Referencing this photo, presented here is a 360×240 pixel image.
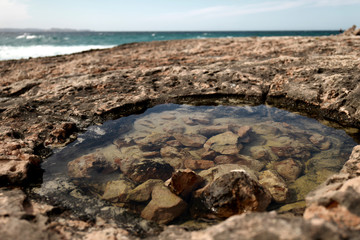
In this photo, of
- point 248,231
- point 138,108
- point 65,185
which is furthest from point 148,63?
point 248,231

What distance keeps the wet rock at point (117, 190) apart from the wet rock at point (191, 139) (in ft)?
3.78

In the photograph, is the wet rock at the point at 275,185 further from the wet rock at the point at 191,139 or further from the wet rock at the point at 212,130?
the wet rock at the point at 212,130

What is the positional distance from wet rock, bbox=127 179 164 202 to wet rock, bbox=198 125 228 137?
137 centimetres

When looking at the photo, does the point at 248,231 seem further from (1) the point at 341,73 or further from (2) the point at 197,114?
(1) the point at 341,73

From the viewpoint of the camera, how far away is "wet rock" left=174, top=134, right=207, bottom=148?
3.22 meters

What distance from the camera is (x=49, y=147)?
2869 mm

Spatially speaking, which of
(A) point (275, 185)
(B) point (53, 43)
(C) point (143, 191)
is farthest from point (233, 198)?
(B) point (53, 43)

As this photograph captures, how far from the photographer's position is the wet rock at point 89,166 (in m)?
2.48

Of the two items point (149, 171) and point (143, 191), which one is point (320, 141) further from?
point (143, 191)

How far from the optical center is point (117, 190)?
2.22m

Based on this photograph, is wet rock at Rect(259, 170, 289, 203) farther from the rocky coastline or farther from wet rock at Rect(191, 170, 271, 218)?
the rocky coastline

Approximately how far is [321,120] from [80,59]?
6.06 metres

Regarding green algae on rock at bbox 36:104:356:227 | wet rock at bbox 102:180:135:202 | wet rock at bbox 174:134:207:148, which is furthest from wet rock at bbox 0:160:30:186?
wet rock at bbox 174:134:207:148

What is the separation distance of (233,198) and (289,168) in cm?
115
